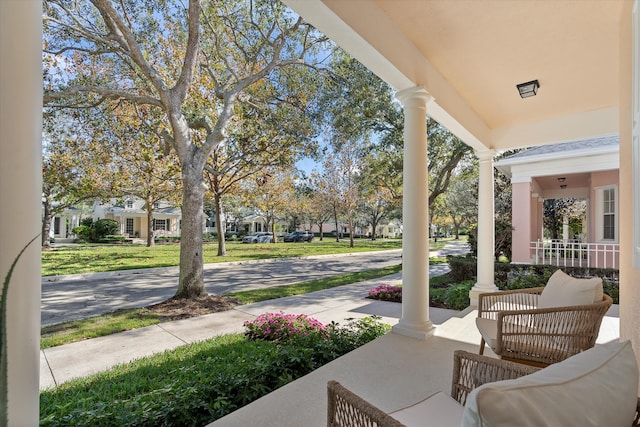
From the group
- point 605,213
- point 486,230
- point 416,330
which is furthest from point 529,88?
point 605,213

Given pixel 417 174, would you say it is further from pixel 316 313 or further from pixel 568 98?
pixel 316 313

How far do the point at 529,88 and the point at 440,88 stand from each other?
1.25m

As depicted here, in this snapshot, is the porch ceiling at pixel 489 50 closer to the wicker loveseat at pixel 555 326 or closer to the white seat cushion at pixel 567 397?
the wicker loveseat at pixel 555 326

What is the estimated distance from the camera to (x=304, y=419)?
7.49 ft

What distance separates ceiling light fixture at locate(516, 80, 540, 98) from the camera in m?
4.32

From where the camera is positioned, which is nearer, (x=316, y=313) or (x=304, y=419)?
(x=304, y=419)

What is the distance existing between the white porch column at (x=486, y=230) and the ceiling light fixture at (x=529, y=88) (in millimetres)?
1818

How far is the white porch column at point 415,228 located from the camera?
3.95m

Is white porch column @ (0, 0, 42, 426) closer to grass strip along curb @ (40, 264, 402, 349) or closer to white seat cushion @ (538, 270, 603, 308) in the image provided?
white seat cushion @ (538, 270, 603, 308)

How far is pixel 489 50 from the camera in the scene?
3.65 meters

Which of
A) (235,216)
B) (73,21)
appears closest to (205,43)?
(73,21)

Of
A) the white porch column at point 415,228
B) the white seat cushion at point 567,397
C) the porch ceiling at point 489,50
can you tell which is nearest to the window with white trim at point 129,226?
the porch ceiling at point 489,50

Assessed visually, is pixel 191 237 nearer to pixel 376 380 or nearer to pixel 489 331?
pixel 376 380

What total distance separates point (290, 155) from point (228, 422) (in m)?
9.04
